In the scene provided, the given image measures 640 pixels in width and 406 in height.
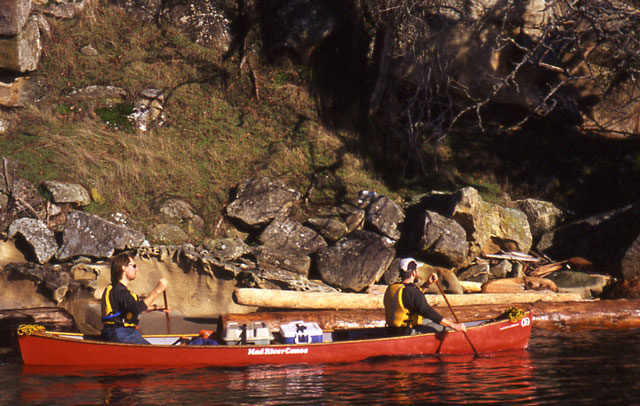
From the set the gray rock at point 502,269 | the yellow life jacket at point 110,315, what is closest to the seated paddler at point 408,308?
the yellow life jacket at point 110,315

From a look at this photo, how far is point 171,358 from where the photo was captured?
8.94m

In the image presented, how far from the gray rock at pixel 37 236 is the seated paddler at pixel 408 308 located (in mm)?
7482

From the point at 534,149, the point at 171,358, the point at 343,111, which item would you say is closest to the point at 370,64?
the point at 343,111

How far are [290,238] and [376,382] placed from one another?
7.60 meters

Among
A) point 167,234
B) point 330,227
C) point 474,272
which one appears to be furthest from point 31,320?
point 474,272

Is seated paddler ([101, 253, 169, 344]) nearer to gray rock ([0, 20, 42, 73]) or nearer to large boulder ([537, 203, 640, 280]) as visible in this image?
large boulder ([537, 203, 640, 280])

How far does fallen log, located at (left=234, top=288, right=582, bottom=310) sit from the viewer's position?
11406mm

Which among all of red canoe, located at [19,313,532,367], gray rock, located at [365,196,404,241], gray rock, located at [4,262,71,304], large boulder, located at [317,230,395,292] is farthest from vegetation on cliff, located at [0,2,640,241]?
red canoe, located at [19,313,532,367]

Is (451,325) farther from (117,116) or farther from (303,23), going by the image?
(303,23)


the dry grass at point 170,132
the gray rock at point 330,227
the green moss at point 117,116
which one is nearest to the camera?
the gray rock at point 330,227

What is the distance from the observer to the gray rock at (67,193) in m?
14.6

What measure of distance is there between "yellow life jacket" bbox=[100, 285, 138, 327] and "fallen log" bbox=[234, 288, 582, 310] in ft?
8.97

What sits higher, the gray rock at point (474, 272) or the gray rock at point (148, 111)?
the gray rock at point (148, 111)

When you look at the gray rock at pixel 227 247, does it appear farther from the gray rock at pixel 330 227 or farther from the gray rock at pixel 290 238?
the gray rock at pixel 330 227
